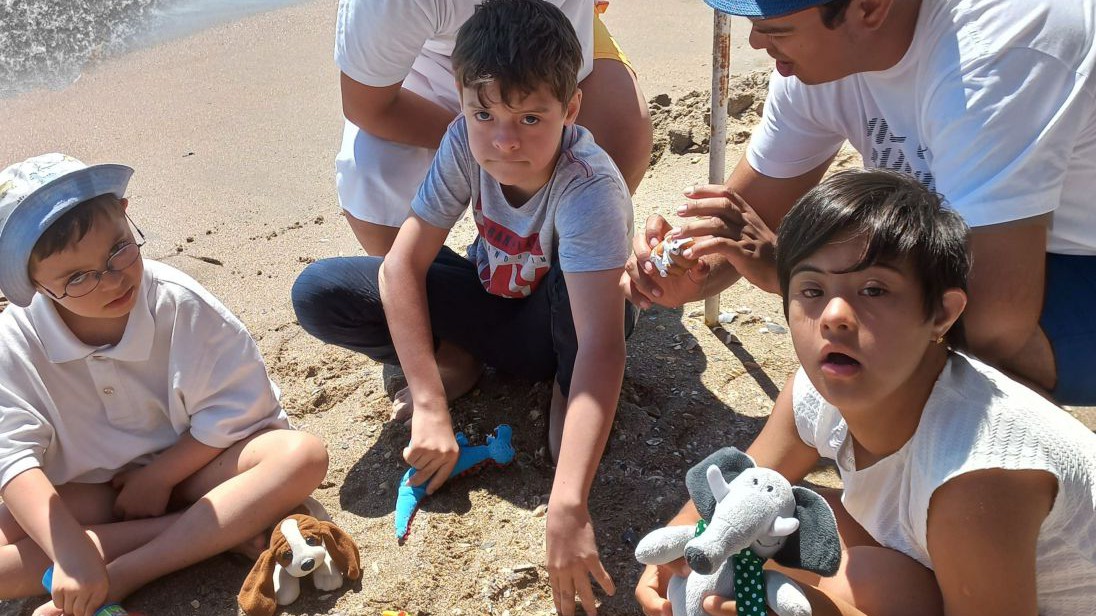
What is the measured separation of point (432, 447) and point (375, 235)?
990 millimetres

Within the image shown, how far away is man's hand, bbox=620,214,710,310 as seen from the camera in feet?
7.38

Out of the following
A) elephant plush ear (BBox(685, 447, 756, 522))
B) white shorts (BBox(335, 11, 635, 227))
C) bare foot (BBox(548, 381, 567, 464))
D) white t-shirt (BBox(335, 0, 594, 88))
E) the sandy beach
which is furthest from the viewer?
white shorts (BBox(335, 11, 635, 227))

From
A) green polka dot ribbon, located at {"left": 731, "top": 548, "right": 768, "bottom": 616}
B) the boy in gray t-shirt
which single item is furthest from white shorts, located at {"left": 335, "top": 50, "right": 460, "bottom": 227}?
green polka dot ribbon, located at {"left": 731, "top": 548, "right": 768, "bottom": 616}

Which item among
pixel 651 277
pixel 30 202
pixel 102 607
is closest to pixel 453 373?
pixel 651 277

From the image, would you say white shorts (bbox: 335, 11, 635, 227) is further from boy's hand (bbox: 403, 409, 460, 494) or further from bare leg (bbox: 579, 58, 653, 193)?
boy's hand (bbox: 403, 409, 460, 494)

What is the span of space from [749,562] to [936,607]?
0.43 m

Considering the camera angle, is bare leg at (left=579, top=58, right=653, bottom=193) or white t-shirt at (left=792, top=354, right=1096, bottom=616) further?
bare leg at (left=579, top=58, right=653, bottom=193)

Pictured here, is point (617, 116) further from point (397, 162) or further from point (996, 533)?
point (996, 533)

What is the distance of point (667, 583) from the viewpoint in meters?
2.01

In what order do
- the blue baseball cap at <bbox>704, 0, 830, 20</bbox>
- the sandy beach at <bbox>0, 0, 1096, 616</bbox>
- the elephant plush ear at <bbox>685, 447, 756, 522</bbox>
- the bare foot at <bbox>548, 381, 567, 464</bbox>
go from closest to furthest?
the elephant plush ear at <bbox>685, 447, 756, 522</bbox>
the blue baseball cap at <bbox>704, 0, 830, 20</bbox>
the sandy beach at <bbox>0, 0, 1096, 616</bbox>
the bare foot at <bbox>548, 381, 567, 464</bbox>

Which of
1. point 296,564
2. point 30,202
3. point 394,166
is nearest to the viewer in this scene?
point 30,202

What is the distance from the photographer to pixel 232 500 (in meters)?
2.40

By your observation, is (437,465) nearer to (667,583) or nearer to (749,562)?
(667,583)

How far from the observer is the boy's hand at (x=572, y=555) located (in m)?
2.05
